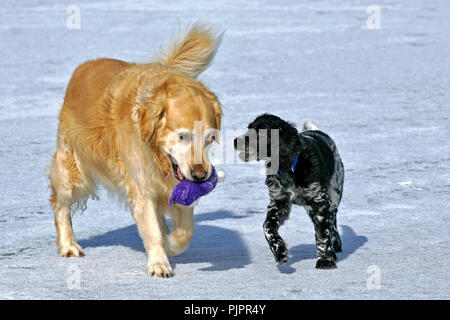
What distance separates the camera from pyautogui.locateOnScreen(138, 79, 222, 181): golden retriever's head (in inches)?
194

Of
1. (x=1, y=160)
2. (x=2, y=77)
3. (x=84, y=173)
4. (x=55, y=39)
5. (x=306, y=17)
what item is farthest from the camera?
(x=306, y=17)

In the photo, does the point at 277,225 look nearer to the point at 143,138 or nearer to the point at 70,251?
the point at 143,138

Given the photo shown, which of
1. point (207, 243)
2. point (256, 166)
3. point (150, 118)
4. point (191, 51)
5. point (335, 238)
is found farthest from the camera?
point (256, 166)

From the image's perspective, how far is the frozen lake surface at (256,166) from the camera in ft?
16.2

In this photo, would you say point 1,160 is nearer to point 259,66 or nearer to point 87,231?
point 87,231

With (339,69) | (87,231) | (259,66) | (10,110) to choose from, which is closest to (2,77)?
(10,110)

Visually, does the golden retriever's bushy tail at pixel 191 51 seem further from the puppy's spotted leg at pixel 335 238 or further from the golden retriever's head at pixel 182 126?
the puppy's spotted leg at pixel 335 238

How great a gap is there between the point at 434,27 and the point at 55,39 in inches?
266

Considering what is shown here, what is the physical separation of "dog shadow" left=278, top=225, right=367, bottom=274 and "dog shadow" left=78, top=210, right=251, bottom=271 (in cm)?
28

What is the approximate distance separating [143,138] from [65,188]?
1.21 metres

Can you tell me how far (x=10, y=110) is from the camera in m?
10.5

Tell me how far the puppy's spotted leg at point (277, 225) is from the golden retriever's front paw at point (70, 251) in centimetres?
136

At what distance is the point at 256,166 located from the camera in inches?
326

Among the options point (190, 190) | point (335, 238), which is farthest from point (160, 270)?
point (335, 238)
